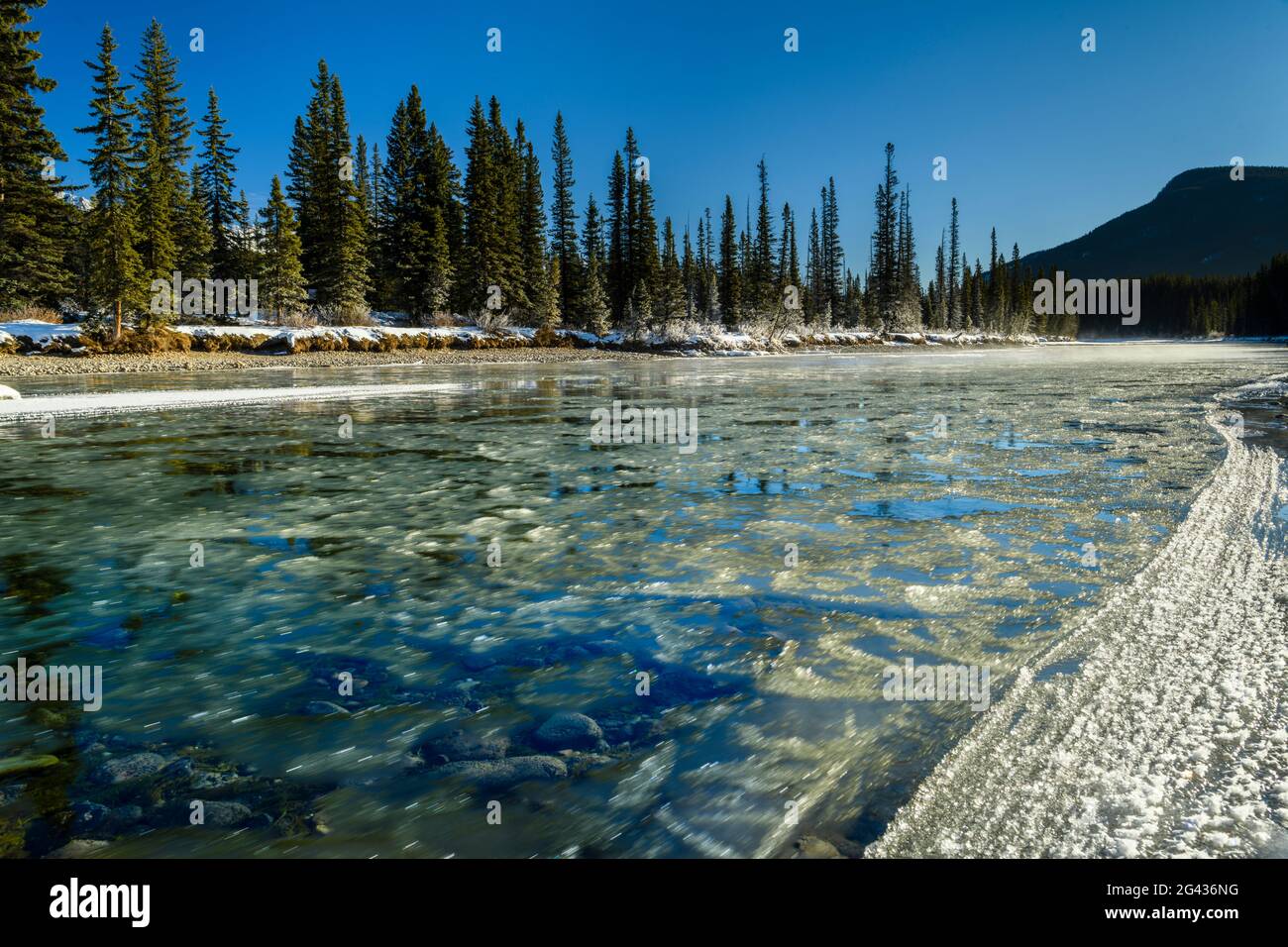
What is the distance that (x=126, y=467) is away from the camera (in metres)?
9.73

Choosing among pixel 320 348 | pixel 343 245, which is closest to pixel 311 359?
pixel 320 348

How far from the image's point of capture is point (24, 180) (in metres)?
37.1

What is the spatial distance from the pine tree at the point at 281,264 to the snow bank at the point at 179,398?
25531mm

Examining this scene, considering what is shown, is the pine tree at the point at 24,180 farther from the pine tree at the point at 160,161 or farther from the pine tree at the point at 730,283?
the pine tree at the point at 730,283

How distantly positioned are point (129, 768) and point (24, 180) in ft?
157

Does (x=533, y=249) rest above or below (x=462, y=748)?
above

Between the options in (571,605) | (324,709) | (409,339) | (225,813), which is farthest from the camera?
(409,339)

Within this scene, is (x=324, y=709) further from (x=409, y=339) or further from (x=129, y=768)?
(x=409, y=339)

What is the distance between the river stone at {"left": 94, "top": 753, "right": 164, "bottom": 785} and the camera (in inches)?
108

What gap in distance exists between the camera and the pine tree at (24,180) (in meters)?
34.8

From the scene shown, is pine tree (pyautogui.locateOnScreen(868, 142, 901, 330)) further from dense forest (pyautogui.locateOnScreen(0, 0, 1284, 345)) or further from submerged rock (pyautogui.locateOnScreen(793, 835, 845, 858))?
submerged rock (pyautogui.locateOnScreen(793, 835, 845, 858))

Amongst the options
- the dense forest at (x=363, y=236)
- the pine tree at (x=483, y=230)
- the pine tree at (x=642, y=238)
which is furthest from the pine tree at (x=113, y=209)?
the pine tree at (x=642, y=238)

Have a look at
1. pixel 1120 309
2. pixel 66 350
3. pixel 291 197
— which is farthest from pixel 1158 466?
pixel 1120 309
